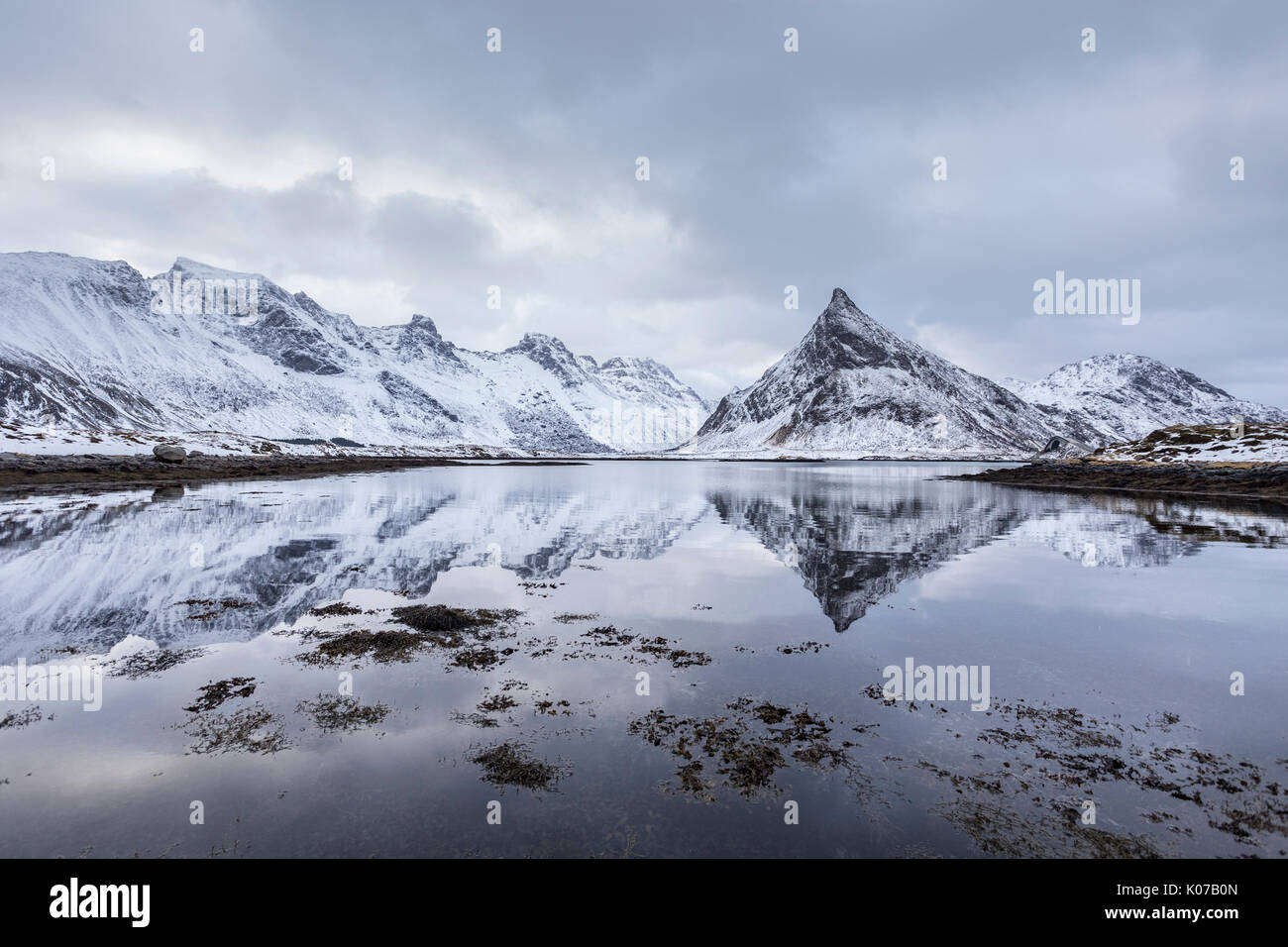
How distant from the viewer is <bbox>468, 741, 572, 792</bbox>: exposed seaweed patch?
31.7 ft

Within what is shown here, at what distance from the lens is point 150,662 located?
15.1 meters

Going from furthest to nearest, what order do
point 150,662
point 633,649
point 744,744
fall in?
point 633,649
point 150,662
point 744,744

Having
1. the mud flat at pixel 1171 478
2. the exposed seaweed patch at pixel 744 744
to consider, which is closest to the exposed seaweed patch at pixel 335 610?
the exposed seaweed patch at pixel 744 744

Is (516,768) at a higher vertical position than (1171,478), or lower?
lower

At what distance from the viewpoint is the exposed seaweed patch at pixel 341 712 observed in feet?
38.4

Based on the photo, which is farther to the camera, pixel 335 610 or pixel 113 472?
pixel 113 472

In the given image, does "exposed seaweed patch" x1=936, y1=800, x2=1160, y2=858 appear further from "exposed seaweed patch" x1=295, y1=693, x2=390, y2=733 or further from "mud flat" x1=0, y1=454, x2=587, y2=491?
"mud flat" x1=0, y1=454, x2=587, y2=491

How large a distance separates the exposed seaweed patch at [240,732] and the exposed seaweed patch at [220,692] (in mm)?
472

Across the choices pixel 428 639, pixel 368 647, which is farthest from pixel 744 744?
pixel 368 647

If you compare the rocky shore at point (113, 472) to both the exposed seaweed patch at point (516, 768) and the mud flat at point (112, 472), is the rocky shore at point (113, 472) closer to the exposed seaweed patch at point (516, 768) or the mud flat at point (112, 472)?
the mud flat at point (112, 472)

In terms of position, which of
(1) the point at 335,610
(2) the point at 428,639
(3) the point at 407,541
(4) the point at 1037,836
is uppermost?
(3) the point at 407,541

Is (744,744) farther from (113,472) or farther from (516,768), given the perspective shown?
(113,472)

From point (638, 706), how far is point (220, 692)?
30.5 feet
